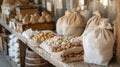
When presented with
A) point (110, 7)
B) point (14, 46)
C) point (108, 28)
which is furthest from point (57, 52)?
point (14, 46)

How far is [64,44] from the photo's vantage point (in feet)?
6.70

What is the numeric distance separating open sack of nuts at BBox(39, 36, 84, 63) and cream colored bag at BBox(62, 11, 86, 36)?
247 mm

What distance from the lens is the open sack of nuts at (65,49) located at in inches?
73.7

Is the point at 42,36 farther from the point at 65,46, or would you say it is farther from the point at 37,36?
the point at 65,46

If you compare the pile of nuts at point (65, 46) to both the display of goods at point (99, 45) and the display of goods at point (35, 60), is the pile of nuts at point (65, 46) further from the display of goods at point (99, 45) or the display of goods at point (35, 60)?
the display of goods at point (35, 60)

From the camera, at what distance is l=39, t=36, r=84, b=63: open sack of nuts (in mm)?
1871

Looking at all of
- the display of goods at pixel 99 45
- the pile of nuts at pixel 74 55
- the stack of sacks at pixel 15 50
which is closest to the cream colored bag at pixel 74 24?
the pile of nuts at pixel 74 55

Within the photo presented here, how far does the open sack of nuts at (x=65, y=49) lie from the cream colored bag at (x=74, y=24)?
247 mm

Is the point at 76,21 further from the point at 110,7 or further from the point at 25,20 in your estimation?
the point at 25,20

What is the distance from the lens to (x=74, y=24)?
95.2 inches

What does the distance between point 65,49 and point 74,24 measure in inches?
21.5

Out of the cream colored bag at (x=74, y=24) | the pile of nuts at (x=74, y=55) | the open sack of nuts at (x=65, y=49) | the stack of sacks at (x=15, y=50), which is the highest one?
the cream colored bag at (x=74, y=24)

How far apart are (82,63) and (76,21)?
0.69m

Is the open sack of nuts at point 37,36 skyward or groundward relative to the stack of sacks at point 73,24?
groundward
